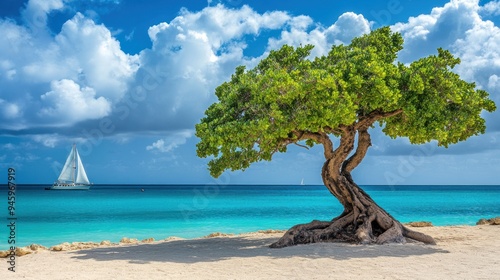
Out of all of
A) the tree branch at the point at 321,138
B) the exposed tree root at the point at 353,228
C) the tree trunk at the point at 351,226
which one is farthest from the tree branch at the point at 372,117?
the exposed tree root at the point at 353,228

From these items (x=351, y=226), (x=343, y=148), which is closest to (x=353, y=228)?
(x=351, y=226)

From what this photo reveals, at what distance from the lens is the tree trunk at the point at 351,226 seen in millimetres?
14820

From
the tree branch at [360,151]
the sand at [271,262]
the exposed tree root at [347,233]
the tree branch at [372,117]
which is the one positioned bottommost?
the sand at [271,262]

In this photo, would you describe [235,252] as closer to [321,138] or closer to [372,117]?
[321,138]

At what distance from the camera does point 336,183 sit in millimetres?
15883

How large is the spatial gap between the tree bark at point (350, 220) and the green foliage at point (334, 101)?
1222 mm

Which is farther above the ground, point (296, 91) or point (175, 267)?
point (296, 91)

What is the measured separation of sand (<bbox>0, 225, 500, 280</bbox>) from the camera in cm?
1082

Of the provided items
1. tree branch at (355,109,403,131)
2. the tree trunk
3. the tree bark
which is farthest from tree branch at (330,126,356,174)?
tree branch at (355,109,403,131)

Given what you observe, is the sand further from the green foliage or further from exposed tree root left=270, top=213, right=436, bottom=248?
the green foliage

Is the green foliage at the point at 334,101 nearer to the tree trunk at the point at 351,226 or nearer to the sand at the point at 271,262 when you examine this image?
the tree trunk at the point at 351,226

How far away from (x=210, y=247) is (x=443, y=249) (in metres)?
6.69

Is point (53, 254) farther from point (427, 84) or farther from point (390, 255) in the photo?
point (427, 84)

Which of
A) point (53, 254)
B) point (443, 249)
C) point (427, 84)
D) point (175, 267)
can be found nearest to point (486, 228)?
point (443, 249)
